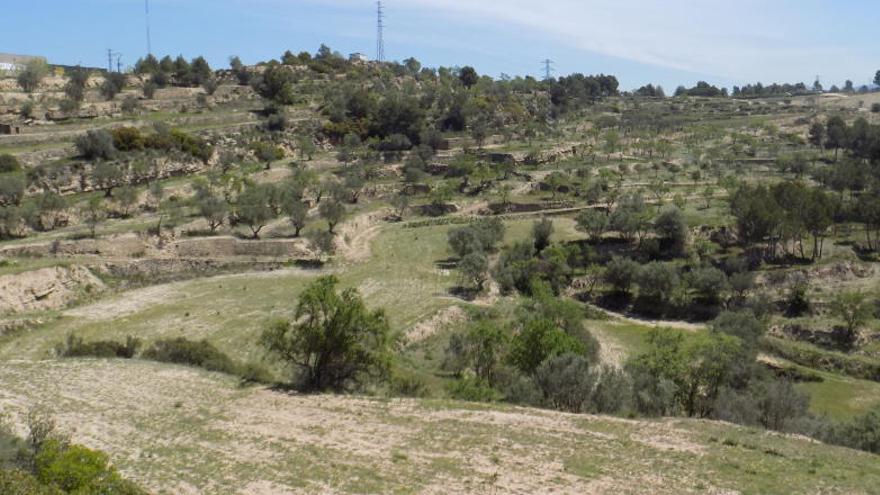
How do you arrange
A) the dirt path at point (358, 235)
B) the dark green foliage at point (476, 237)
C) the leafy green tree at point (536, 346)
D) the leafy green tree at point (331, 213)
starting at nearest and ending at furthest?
the leafy green tree at point (536, 346), the dark green foliage at point (476, 237), the dirt path at point (358, 235), the leafy green tree at point (331, 213)

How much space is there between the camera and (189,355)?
33.1 metres

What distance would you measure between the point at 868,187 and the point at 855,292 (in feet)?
83.5

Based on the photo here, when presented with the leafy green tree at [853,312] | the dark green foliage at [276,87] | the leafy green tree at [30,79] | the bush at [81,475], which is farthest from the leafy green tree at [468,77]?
the bush at [81,475]

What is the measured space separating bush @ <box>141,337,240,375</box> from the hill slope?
4.29 meters

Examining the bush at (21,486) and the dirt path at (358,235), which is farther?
the dirt path at (358,235)

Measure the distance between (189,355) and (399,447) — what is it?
15.2m

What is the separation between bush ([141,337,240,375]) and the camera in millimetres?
32281

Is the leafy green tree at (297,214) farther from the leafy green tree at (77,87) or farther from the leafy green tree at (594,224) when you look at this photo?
the leafy green tree at (77,87)

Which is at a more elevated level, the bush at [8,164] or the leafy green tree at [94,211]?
the bush at [8,164]

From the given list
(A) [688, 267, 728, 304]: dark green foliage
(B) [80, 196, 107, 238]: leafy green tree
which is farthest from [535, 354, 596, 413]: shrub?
(B) [80, 196, 107, 238]: leafy green tree

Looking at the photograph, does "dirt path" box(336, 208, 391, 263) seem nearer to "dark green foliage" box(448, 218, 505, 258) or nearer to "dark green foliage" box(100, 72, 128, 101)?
"dark green foliage" box(448, 218, 505, 258)

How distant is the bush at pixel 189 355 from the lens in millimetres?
32281

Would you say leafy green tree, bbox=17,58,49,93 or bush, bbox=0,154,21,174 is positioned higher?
leafy green tree, bbox=17,58,49,93

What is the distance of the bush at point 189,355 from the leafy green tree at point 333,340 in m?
4.23
